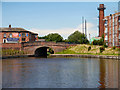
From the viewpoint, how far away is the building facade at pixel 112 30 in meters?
87.3

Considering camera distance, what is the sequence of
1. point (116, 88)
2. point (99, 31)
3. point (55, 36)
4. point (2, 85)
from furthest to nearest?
point (55, 36) < point (99, 31) < point (2, 85) < point (116, 88)

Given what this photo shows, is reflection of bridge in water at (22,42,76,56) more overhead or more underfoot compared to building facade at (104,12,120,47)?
more underfoot

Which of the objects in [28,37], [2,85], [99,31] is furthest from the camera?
[99,31]

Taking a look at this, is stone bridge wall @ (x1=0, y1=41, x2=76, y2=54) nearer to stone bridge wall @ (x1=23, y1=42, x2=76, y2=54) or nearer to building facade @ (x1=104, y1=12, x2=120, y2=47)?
stone bridge wall @ (x1=23, y1=42, x2=76, y2=54)

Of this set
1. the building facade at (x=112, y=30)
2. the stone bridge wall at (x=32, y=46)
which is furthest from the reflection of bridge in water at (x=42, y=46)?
the building facade at (x=112, y=30)

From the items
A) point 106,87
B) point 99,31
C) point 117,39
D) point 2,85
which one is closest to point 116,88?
point 106,87

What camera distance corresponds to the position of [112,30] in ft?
300

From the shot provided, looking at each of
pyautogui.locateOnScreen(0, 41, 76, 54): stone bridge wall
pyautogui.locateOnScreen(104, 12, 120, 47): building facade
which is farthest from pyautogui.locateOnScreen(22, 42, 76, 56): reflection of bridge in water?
pyautogui.locateOnScreen(104, 12, 120, 47): building facade

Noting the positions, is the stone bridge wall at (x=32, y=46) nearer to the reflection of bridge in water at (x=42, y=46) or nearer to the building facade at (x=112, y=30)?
the reflection of bridge in water at (x=42, y=46)

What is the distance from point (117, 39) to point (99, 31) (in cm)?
3597

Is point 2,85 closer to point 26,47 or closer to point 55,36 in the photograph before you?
point 26,47

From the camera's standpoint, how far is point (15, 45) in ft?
322

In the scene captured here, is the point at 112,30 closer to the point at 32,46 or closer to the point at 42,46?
the point at 42,46

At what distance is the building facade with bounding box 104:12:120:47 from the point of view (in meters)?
87.3
